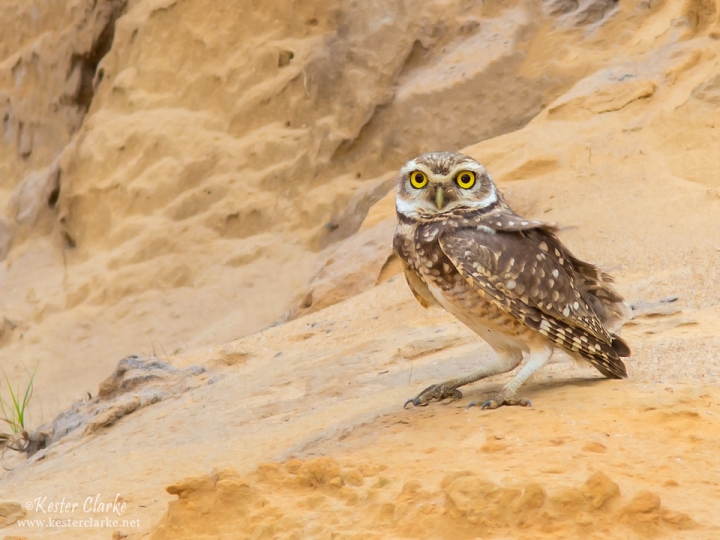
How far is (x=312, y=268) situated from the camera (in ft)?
31.7

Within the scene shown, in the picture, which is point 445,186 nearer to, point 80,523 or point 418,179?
point 418,179

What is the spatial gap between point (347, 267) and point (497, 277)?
4.12 meters

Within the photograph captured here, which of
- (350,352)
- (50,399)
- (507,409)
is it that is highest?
(507,409)

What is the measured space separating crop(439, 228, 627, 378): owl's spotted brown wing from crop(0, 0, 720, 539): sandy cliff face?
237mm

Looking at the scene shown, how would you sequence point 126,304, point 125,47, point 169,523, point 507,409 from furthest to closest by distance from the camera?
point 125,47 → point 126,304 → point 507,409 → point 169,523

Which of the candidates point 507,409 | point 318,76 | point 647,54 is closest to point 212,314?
point 318,76

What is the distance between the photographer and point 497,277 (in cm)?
390

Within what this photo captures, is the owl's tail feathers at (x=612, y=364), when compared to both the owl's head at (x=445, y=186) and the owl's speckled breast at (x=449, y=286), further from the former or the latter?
the owl's head at (x=445, y=186)

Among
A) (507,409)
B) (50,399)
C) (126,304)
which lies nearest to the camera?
(507,409)

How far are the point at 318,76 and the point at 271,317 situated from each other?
301cm

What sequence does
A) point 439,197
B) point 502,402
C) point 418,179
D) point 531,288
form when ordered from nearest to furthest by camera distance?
point 502,402 < point 531,288 < point 439,197 < point 418,179

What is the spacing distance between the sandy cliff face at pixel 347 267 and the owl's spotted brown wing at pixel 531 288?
237mm

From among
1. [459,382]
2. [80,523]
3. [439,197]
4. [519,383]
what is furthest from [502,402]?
[80,523]

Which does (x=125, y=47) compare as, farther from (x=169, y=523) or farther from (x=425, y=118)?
(x=169, y=523)
